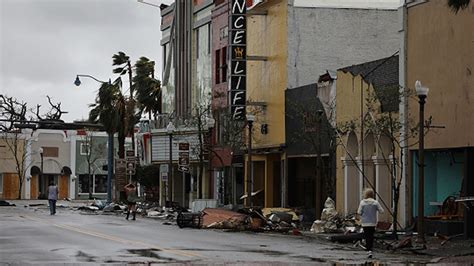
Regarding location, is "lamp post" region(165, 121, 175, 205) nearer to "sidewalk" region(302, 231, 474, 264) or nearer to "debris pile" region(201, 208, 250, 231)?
"debris pile" region(201, 208, 250, 231)

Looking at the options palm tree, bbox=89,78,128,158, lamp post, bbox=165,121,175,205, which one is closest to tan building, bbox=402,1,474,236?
lamp post, bbox=165,121,175,205

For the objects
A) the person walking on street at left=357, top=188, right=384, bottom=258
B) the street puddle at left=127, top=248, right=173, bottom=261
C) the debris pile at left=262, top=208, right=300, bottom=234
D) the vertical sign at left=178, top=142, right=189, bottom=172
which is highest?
the vertical sign at left=178, top=142, right=189, bottom=172

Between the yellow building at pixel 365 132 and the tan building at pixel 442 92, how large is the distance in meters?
1.07

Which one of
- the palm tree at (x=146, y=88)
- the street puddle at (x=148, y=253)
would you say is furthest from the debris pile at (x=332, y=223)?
the palm tree at (x=146, y=88)

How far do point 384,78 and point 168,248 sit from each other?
13.1 metres

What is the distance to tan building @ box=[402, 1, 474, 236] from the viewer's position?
26547 mm

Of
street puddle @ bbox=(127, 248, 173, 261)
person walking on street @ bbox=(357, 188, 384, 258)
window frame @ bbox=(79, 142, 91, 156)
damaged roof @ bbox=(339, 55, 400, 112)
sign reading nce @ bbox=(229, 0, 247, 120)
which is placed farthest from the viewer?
window frame @ bbox=(79, 142, 91, 156)

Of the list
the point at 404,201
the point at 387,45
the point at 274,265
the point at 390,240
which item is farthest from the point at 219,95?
Answer: the point at 274,265

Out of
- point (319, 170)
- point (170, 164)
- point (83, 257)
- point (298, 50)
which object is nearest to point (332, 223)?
point (319, 170)

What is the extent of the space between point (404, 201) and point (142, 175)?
119 feet

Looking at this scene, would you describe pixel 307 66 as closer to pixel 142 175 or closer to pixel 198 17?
pixel 198 17

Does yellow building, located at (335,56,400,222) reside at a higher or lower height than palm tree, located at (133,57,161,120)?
lower

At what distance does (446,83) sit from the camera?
27.5m

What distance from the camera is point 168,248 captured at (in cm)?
2153
